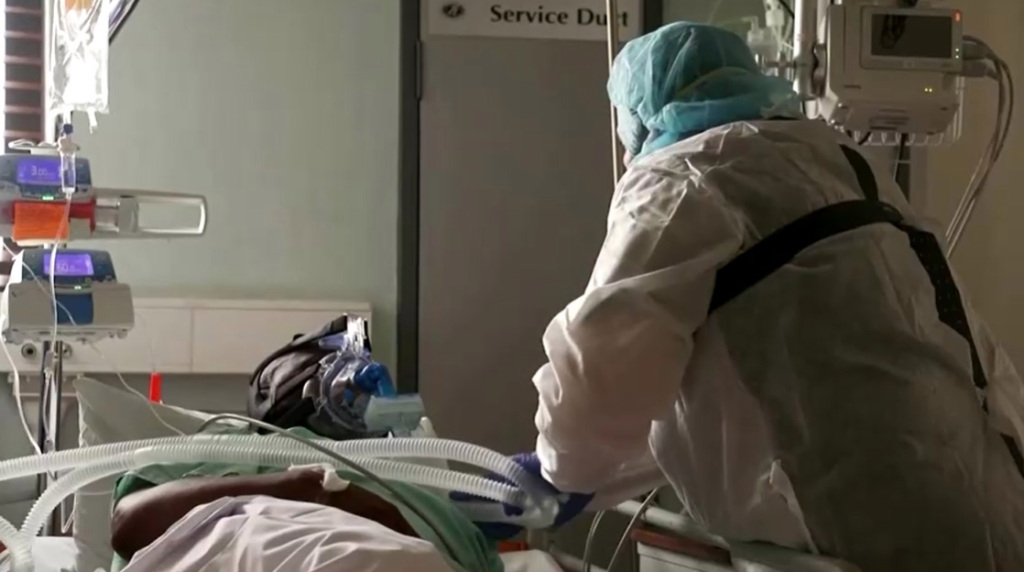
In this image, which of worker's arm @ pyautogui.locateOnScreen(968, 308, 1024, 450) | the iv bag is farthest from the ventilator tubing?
the iv bag

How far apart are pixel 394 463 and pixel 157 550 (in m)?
0.44

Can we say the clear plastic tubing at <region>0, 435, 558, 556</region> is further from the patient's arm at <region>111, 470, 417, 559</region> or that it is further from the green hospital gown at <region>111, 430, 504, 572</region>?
the patient's arm at <region>111, 470, 417, 559</region>

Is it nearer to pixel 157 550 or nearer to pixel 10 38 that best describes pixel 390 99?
pixel 10 38

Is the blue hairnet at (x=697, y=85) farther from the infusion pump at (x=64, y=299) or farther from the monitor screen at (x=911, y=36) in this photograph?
the infusion pump at (x=64, y=299)

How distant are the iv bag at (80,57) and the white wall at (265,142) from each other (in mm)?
695

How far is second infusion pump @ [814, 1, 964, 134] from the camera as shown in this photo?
6.23 feet

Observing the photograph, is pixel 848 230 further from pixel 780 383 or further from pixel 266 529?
pixel 266 529

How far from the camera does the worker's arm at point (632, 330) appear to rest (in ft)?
4.17

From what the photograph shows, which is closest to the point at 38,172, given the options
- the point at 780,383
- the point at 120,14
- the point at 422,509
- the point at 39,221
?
the point at 39,221

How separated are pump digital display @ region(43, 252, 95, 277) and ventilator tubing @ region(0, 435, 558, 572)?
15.0 inches

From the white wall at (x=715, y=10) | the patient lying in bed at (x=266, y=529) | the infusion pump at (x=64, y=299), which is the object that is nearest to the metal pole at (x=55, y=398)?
the infusion pump at (x=64, y=299)

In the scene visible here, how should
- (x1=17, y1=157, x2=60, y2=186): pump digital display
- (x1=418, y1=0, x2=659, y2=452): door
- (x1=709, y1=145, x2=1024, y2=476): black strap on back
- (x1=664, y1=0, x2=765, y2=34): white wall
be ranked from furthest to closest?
(x1=664, y1=0, x2=765, y2=34): white wall
(x1=418, y1=0, x2=659, y2=452): door
(x1=17, y1=157, x2=60, y2=186): pump digital display
(x1=709, y1=145, x2=1024, y2=476): black strap on back

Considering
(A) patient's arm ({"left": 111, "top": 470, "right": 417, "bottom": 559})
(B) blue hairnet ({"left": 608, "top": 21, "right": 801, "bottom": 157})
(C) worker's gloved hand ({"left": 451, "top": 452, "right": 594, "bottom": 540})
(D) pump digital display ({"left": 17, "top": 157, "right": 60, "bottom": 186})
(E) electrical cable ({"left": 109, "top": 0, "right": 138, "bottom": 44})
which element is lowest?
(C) worker's gloved hand ({"left": 451, "top": 452, "right": 594, "bottom": 540})

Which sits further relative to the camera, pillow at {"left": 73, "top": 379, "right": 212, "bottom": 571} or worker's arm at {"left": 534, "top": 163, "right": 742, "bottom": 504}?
pillow at {"left": 73, "top": 379, "right": 212, "bottom": 571}
